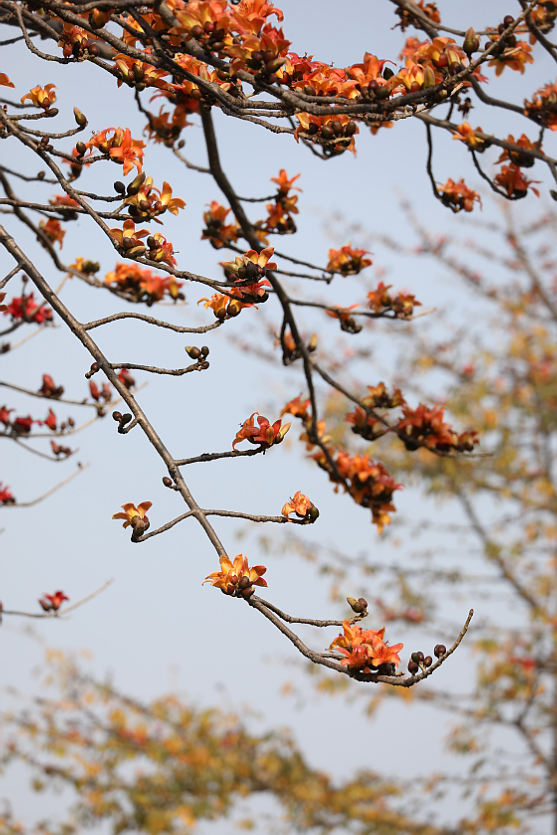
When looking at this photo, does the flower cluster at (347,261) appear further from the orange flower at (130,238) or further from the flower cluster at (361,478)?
the orange flower at (130,238)

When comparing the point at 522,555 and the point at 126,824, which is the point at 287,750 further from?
the point at 522,555

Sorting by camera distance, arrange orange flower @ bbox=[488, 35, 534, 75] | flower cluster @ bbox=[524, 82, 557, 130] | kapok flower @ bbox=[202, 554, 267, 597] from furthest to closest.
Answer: flower cluster @ bbox=[524, 82, 557, 130] → orange flower @ bbox=[488, 35, 534, 75] → kapok flower @ bbox=[202, 554, 267, 597]

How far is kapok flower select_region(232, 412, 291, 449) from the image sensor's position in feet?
4.67

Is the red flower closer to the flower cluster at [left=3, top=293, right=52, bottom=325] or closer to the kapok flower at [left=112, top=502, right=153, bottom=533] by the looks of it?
the flower cluster at [left=3, top=293, right=52, bottom=325]

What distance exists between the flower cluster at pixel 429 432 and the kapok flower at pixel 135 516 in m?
1.13

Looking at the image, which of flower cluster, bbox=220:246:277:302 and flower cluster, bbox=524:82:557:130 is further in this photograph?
flower cluster, bbox=524:82:557:130

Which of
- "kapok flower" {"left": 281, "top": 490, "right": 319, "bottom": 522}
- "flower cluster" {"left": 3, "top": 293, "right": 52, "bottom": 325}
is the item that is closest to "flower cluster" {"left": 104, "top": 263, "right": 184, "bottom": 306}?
"flower cluster" {"left": 3, "top": 293, "right": 52, "bottom": 325}

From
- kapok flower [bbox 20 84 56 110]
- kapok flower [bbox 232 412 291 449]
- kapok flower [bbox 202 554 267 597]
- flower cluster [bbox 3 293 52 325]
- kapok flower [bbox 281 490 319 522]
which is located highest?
flower cluster [bbox 3 293 52 325]

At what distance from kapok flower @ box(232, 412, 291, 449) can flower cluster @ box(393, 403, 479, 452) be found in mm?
950

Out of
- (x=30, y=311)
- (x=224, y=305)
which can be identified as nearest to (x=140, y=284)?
(x=30, y=311)

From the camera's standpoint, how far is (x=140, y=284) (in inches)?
87.2

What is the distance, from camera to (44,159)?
5.07 ft

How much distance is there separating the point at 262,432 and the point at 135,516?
292 mm

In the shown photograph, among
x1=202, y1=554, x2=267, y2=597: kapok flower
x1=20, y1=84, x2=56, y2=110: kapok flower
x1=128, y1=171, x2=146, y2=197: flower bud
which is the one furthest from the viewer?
x1=20, y1=84, x2=56, y2=110: kapok flower
